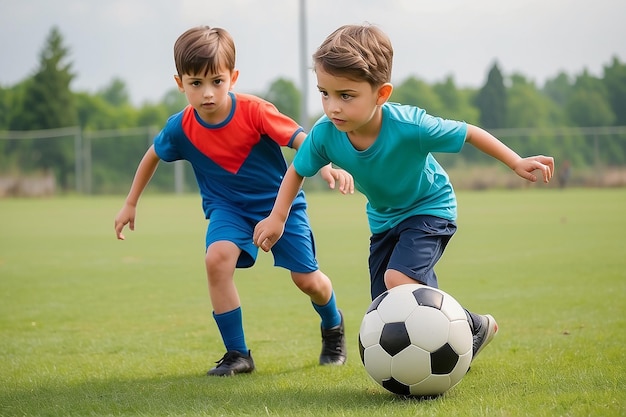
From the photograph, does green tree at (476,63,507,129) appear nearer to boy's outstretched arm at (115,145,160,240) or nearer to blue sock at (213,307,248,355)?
boy's outstretched arm at (115,145,160,240)

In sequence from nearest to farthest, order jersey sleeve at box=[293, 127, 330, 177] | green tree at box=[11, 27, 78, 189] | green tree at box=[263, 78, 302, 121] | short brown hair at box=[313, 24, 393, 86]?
short brown hair at box=[313, 24, 393, 86] < jersey sleeve at box=[293, 127, 330, 177] < green tree at box=[11, 27, 78, 189] < green tree at box=[263, 78, 302, 121]

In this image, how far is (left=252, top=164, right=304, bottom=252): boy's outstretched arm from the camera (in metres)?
4.06

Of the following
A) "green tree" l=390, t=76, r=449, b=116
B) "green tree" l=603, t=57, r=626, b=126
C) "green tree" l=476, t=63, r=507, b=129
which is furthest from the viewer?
"green tree" l=390, t=76, r=449, b=116

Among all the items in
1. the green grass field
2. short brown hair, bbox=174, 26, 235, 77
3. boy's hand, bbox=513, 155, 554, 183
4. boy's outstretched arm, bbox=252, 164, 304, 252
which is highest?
short brown hair, bbox=174, 26, 235, 77

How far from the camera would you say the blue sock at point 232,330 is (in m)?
4.66

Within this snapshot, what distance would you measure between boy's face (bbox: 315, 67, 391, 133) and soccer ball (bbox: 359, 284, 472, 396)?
2.53ft

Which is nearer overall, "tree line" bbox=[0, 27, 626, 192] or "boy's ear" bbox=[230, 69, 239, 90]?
"boy's ear" bbox=[230, 69, 239, 90]

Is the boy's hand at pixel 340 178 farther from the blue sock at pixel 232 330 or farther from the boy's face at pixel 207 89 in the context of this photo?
the blue sock at pixel 232 330

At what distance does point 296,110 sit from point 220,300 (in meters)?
43.4

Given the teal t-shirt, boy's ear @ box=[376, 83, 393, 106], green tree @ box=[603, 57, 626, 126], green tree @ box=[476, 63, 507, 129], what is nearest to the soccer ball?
the teal t-shirt

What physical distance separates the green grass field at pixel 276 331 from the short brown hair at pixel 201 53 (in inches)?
60.7

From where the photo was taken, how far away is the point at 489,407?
135 inches

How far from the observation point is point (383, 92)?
155 inches

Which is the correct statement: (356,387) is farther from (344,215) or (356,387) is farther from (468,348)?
(344,215)
